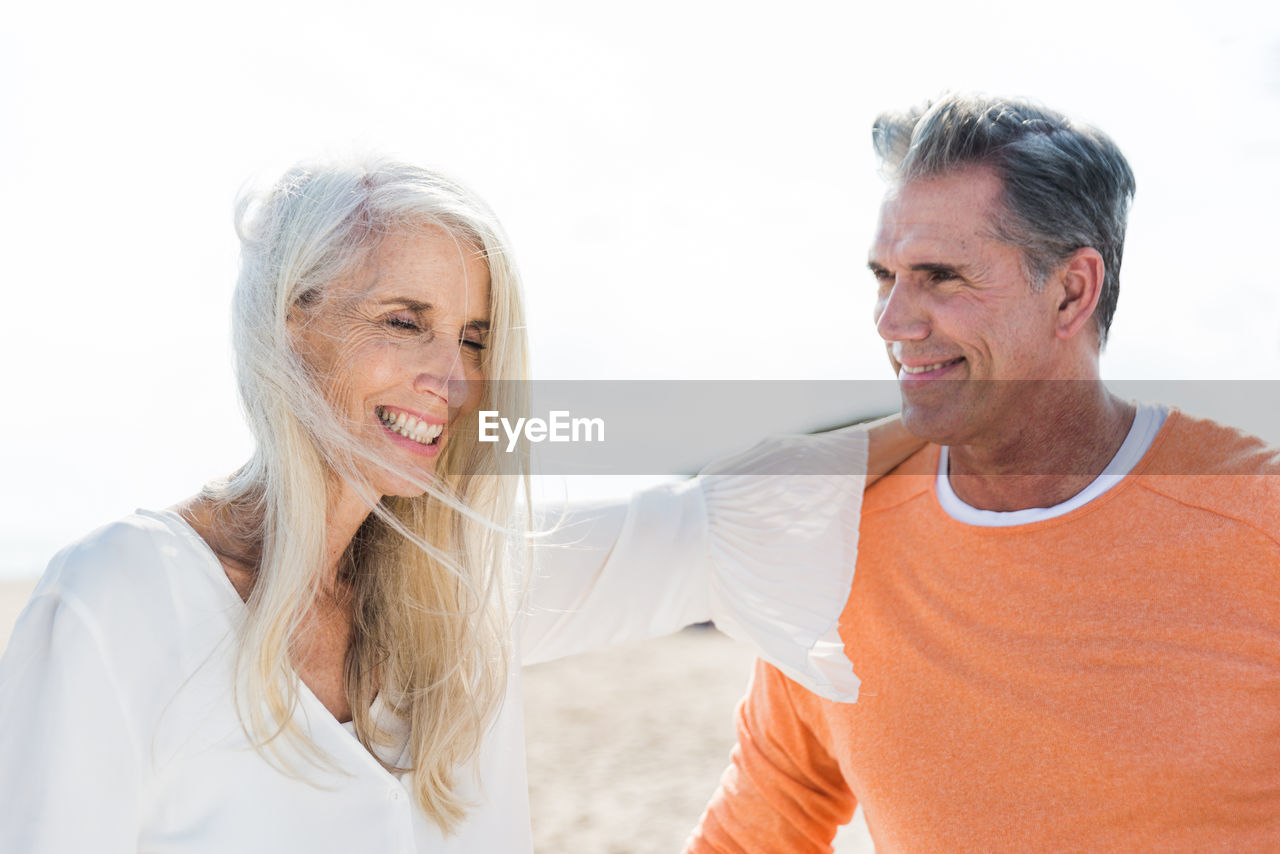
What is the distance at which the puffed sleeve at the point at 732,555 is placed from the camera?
2.24 metres

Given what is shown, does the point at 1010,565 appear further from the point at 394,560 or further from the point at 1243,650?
the point at 394,560

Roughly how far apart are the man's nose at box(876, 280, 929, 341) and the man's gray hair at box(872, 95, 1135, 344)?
0.21m

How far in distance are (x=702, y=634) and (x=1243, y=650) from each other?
34.0ft

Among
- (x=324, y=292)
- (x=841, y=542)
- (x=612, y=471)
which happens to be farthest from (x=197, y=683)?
(x=841, y=542)

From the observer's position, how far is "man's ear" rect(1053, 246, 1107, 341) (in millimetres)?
2145

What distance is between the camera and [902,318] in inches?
85.6

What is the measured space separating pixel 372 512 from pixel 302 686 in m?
0.45

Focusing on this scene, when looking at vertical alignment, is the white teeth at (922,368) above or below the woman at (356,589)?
above

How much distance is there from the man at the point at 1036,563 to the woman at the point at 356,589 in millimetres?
178

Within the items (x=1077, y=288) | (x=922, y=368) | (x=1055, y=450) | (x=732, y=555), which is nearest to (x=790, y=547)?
(x=732, y=555)

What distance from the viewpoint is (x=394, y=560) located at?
6.88ft

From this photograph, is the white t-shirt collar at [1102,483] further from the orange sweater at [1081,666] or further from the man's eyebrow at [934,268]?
the man's eyebrow at [934,268]

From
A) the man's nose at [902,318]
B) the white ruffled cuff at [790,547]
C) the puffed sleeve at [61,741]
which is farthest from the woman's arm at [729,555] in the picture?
the puffed sleeve at [61,741]

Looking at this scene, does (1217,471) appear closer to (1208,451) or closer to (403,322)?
(1208,451)
